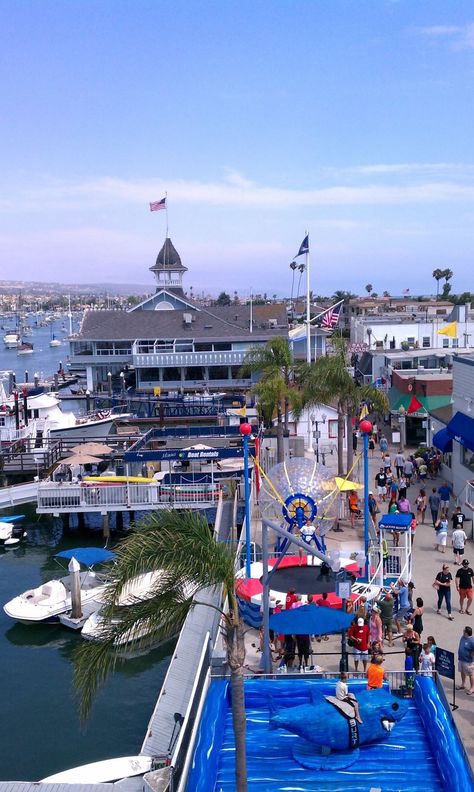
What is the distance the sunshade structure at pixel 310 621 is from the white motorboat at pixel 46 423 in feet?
104

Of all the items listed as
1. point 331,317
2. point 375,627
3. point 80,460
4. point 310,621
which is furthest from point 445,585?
point 331,317

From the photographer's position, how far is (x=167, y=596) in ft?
33.8

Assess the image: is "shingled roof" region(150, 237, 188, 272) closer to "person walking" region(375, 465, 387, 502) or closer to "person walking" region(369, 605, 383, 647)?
"person walking" region(375, 465, 387, 502)

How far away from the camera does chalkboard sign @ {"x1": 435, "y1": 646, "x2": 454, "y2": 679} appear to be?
1369cm

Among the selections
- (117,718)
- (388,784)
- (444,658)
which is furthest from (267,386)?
(388,784)

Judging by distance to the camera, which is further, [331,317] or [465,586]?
[331,317]

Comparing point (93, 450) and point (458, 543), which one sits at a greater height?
point (458, 543)

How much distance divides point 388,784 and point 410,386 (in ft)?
96.9

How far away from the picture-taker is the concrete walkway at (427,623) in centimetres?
1392

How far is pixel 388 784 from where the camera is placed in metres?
11.4

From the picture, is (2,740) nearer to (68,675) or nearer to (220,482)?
(68,675)

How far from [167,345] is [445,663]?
49805 millimetres

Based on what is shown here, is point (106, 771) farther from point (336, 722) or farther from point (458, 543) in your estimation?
point (458, 543)

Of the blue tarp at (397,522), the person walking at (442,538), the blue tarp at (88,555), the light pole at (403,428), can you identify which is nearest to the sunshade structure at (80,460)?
the blue tarp at (88,555)
